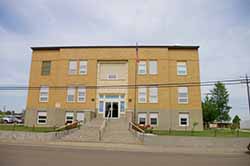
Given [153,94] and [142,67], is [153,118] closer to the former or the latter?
[153,94]

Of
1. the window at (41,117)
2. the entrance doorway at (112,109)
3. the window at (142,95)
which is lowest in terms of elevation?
the window at (41,117)

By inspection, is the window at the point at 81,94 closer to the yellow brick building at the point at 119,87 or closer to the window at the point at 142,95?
the yellow brick building at the point at 119,87

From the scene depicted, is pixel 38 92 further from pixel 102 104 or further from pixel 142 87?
pixel 142 87

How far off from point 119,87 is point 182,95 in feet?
27.4

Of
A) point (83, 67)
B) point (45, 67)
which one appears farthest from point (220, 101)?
point (45, 67)

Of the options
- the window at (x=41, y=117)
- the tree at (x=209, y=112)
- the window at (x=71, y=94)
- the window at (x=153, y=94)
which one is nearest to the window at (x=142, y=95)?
the window at (x=153, y=94)

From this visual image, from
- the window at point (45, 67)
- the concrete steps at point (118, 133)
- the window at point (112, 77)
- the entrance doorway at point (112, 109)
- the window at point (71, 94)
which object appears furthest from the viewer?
the window at point (45, 67)

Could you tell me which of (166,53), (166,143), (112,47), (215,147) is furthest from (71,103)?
(215,147)

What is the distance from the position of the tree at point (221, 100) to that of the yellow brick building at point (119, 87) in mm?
32476

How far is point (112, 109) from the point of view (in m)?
30.7

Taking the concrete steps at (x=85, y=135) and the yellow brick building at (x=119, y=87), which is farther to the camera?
the yellow brick building at (x=119, y=87)

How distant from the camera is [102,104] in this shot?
1221 inches

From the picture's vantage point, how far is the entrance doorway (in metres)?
30.6

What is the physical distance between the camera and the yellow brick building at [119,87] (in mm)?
29875
